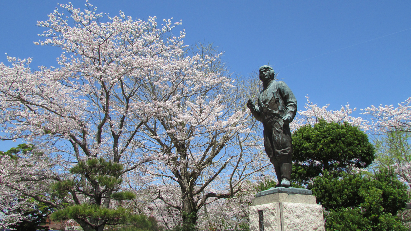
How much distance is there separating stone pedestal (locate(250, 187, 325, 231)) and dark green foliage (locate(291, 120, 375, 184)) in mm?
3662

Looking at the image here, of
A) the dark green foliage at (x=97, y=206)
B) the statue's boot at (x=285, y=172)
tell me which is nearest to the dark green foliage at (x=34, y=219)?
the dark green foliage at (x=97, y=206)

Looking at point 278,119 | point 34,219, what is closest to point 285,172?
point 278,119

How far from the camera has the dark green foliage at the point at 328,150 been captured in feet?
22.8

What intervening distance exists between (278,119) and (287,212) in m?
1.24

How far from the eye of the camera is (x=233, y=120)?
1057 centimetres

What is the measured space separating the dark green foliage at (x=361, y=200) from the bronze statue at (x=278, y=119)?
2.97 meters

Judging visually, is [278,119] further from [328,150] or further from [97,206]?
[97,206]

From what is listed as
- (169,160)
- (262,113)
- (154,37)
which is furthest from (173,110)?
(262,113)

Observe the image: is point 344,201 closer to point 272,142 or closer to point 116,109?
point 272,142

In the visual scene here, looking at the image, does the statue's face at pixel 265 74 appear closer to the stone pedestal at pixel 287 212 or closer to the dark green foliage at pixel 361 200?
the stone pedestal at pixel 287 212

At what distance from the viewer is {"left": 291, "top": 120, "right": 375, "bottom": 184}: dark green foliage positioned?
6.95 meters

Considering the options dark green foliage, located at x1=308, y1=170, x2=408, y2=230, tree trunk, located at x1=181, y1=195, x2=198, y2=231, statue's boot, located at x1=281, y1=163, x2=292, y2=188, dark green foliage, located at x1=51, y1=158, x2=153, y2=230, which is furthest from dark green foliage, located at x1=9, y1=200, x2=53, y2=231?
statue's boot, located at x1=281, y1=163, x2=292, y2=188

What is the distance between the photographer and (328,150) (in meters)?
6.96

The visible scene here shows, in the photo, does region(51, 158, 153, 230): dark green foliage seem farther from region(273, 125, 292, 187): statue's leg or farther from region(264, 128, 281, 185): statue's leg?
region(273, 125, 292, 187): statue's leg
